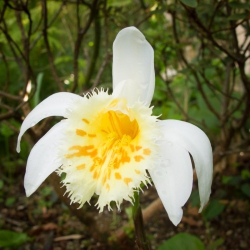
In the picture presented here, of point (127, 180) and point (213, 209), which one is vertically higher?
point (127, 180)

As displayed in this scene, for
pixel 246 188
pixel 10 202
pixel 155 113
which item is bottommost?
pixel 10 202

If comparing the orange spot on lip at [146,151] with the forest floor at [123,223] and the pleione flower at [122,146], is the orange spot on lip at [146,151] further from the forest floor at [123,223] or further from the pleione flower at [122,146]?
the forest floor at [123,223]

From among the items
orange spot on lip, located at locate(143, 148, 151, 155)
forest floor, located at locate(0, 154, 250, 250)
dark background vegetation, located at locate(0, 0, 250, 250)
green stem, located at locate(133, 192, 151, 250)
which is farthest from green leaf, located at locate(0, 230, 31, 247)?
orange spot on lip, located at locate(143, 148, 151, 155)

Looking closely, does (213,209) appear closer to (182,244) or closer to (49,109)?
(182,244)

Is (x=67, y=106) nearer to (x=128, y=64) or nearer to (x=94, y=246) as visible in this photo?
(x=128, y=64)

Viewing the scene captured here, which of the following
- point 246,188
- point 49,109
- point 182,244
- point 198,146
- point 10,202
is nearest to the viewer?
point 198,146

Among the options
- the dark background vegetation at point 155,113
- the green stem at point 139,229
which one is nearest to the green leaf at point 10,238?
the dark background vegetation at point 155,113

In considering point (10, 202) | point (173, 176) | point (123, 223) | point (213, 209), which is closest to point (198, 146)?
point (173, 176)
